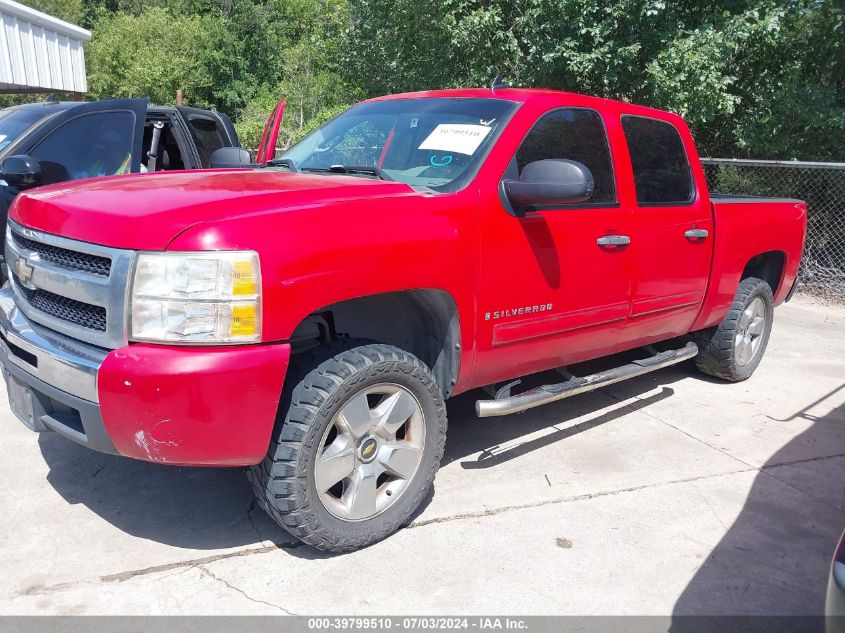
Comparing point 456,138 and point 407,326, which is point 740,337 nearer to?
point 456,138

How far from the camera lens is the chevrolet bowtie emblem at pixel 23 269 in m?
3.14

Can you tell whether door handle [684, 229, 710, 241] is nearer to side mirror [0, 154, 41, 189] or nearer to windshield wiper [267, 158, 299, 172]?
windshield wiper [267, 158, 299, 172]

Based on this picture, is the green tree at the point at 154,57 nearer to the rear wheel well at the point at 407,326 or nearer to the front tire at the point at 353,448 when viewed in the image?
the rear wheel well at the point at 407,326

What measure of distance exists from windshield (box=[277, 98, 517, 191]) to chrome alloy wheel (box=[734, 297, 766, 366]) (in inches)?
114

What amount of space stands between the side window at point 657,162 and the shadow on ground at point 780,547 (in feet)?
5.58

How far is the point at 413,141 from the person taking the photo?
3.90 metres

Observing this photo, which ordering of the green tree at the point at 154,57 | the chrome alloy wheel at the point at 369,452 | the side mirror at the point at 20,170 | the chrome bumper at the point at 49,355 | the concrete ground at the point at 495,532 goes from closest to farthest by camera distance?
1. the chrome bumper at the point at 49,355
2. the concrete ground at the point at 495,532
3. the chrome alloy wheel at the point at 369,452
4. the side mirror at the point at 20,170
5. the green tree at the point at 154,57

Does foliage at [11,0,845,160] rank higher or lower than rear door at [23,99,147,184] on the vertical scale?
higher

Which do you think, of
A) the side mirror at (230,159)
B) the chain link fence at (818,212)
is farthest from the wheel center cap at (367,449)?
the chain link fence at (818,212)

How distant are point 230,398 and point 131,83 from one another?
3269cm

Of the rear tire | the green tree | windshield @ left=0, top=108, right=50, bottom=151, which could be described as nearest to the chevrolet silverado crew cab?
the rear tire

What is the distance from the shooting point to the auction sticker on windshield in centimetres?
371

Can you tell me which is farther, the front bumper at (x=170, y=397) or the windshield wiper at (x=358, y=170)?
the windshield wiper at (x=358, y=170)

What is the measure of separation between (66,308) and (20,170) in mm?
2947
